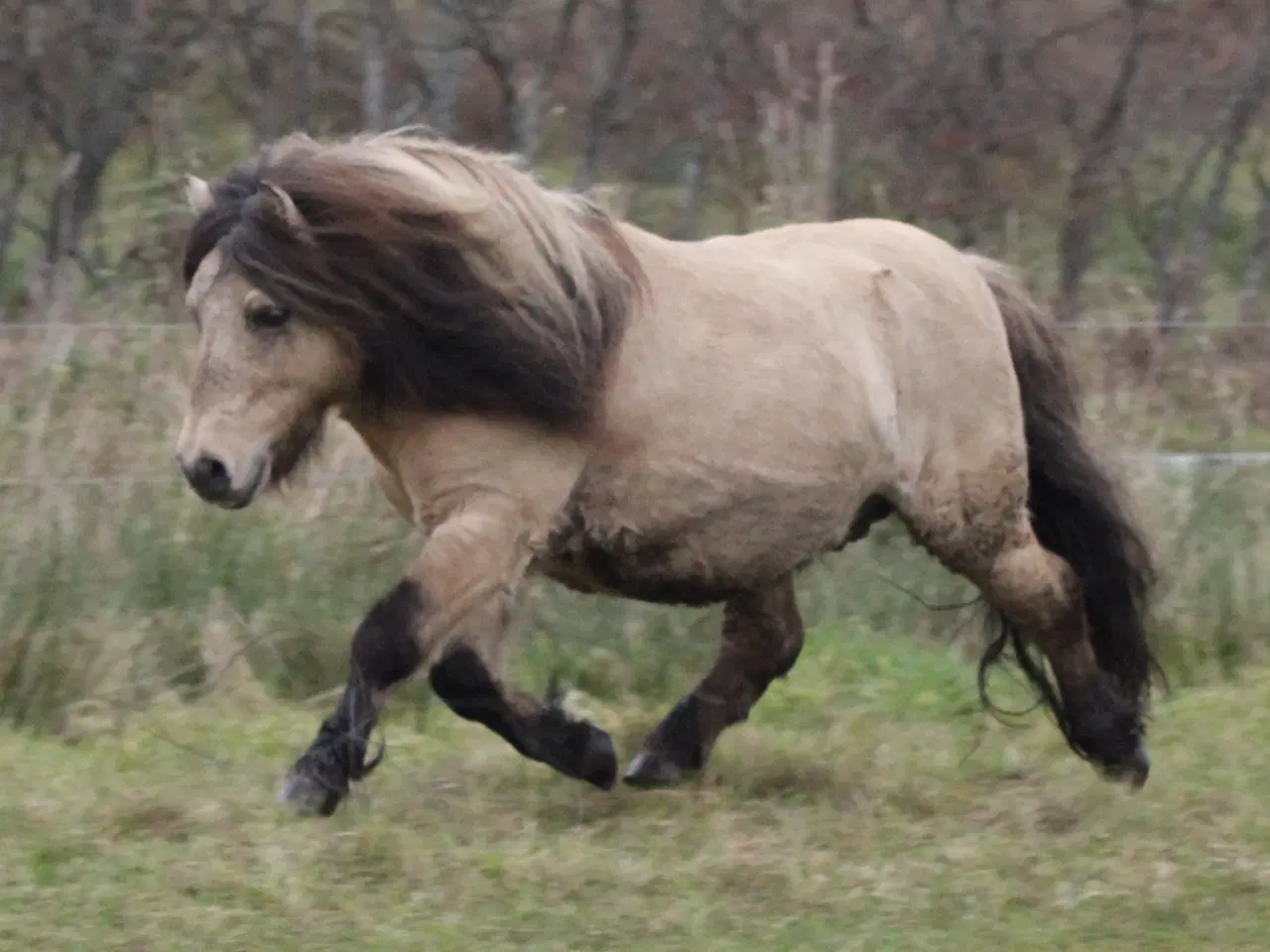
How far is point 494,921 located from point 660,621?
301cm

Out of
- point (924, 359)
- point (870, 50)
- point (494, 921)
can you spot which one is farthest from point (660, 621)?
point (870, 50)

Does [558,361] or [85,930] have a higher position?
[558,361]

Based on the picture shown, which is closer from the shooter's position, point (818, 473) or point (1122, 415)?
point (818, 473)

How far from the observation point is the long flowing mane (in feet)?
15.4

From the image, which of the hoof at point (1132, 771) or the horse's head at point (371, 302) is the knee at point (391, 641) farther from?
the hoof at point (1132, 771)

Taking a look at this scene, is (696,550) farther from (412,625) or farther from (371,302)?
(371,302)

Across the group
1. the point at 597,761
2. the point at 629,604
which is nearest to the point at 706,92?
the point at 629,604

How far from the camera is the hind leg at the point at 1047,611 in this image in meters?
5.76

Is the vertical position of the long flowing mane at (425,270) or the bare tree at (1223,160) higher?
the long flowing mane at (425,270)

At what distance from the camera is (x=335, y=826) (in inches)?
189

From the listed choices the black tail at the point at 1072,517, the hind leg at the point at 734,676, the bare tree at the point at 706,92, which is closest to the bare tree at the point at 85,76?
the bare tree at the point at 706,92

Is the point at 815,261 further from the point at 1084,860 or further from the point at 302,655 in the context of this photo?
the point at 302,655

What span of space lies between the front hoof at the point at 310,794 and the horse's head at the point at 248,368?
1.93 ft

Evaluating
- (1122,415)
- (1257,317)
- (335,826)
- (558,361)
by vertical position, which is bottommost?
(1257,317)
